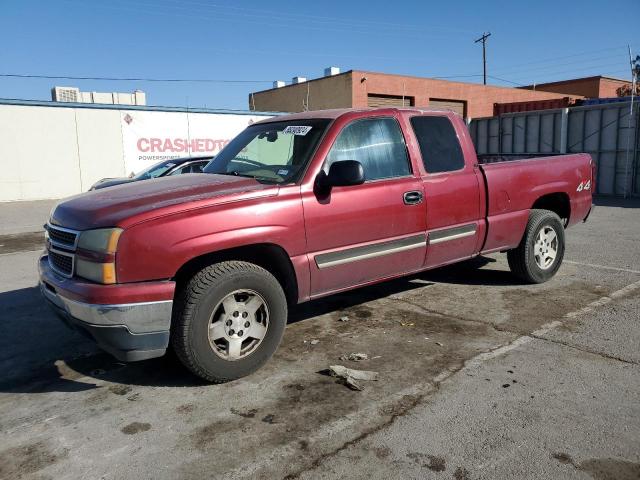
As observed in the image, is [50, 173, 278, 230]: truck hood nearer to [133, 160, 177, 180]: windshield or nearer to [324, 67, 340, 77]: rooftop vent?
[133, 160, 177, 180]: windshield

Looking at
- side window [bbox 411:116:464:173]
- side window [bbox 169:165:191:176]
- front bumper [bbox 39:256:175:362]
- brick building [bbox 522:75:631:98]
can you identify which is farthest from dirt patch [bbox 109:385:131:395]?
brick building [bbox 522:75:631:98]

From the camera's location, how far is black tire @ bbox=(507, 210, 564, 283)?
5766mm

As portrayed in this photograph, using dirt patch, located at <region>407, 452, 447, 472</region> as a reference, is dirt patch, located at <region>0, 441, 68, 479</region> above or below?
below

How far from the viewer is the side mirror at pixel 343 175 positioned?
3.94 meters

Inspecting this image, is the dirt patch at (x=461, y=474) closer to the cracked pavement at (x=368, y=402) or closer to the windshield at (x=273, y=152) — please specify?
the cracked pavement at (x=368, y=402)

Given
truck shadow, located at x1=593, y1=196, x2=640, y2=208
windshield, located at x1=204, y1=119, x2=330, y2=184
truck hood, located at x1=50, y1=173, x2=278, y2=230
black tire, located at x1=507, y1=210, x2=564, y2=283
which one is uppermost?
windshield, located at x1=204, y1=119, x2=330, y2=184

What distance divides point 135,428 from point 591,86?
48988mm

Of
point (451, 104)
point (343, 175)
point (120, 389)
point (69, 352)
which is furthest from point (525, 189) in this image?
point (451, 104)

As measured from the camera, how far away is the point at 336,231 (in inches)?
162

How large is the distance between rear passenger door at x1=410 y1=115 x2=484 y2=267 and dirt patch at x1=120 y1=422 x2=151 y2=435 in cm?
277

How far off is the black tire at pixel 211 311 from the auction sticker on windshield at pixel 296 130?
1.32 meters

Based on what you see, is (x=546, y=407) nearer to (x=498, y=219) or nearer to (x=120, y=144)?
(x=498, y=219)

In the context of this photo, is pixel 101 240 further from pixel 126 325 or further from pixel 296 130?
pixel 296 130

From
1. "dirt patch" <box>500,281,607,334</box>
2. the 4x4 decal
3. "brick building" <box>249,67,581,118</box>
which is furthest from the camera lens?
"brick building" <box>249,67,581,118</box>
